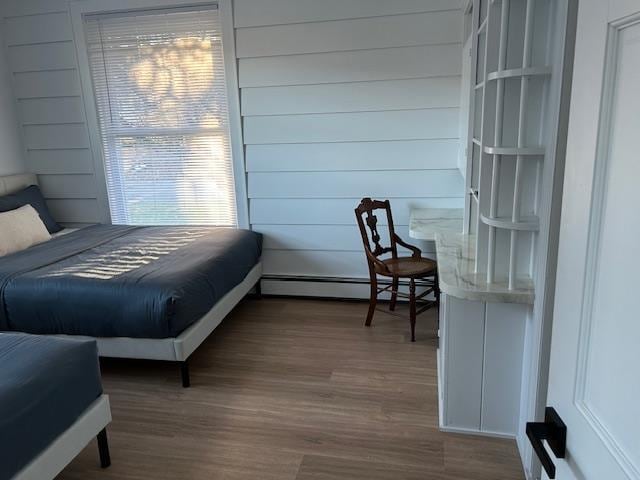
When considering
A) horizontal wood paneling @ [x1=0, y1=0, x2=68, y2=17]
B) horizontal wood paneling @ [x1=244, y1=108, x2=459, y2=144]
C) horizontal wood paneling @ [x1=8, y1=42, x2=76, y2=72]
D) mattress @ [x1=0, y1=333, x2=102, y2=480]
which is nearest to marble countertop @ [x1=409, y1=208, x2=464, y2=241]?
horizontal wood paneling @ [x1=244, y1=108, x2=459, y2=144]

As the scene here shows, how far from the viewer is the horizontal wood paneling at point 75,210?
169 inches

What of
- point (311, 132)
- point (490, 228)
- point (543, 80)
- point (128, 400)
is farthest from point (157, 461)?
point (311, 132)

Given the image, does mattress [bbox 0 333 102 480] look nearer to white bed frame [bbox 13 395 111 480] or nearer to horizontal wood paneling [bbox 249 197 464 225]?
white bed frame [bbox 13 395 111 480]

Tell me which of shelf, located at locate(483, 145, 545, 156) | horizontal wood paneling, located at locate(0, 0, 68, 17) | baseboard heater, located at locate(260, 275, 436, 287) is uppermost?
horizontal wood paneling, located at locate(0, 0, 68, 17)

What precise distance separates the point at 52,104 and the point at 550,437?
4474mm

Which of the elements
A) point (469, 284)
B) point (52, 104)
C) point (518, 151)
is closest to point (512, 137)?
point (518, 151)

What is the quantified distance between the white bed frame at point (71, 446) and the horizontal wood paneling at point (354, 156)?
2.31m

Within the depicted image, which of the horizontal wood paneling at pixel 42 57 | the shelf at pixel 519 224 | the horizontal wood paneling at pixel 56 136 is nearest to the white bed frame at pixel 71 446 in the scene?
the shelf at pixel 519 224

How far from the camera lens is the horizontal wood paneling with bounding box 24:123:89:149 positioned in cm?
411

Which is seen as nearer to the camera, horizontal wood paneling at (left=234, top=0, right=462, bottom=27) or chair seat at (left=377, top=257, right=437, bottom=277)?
chair seat at (left=377, top=257, right=437, bottom=277)

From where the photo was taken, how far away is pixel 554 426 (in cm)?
84

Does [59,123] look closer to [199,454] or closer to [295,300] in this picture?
[295,300]

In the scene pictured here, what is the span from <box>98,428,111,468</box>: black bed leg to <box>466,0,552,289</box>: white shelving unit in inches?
69.8

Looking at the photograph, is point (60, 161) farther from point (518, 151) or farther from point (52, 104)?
point (518, 151)
